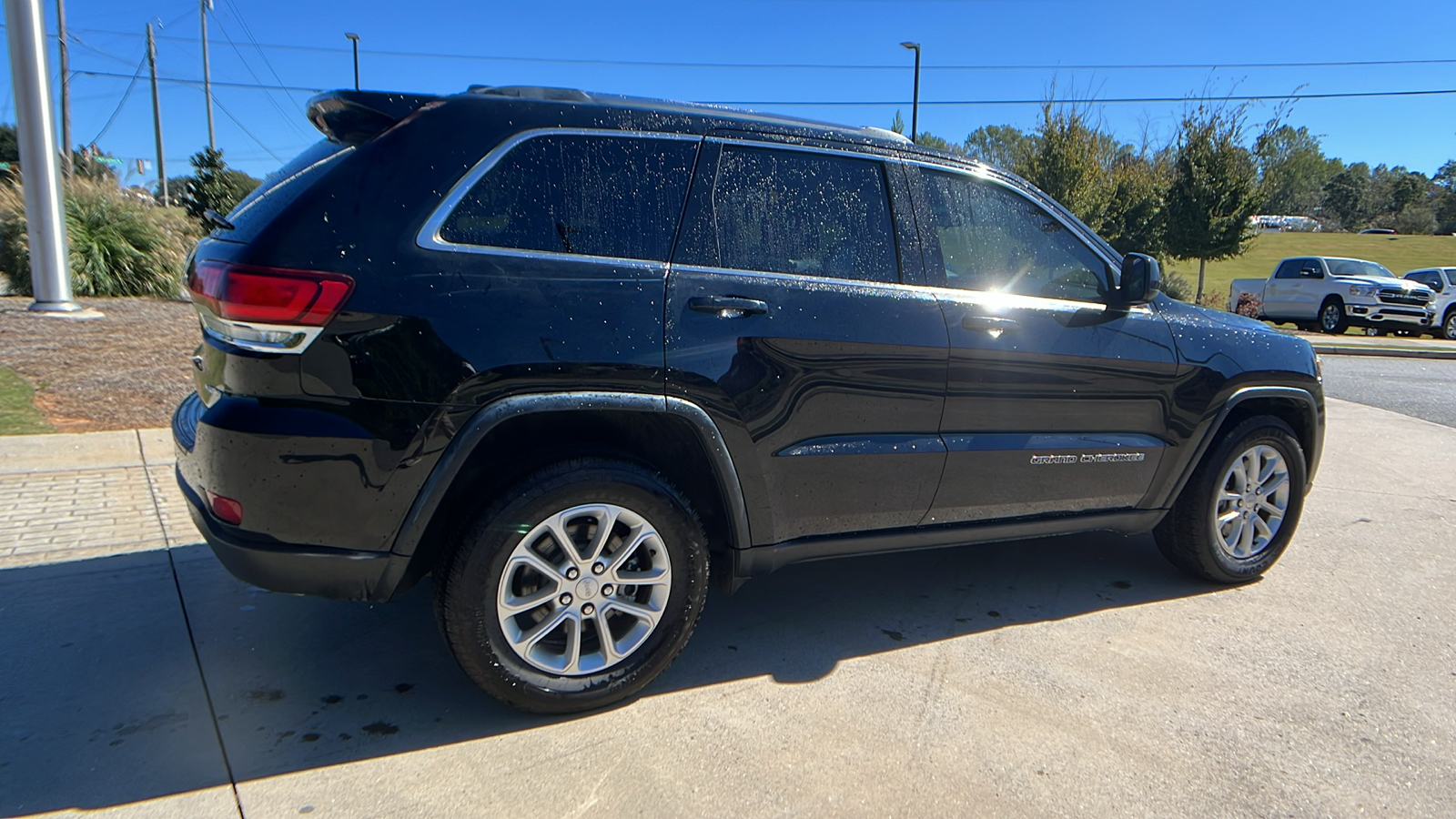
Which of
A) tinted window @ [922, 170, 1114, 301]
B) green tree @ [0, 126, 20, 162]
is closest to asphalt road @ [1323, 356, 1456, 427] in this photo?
tinted window @ [922, 170, 1114, 301]

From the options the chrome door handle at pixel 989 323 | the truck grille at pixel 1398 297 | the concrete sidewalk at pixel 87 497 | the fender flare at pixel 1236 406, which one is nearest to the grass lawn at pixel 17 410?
the concrete sidewalk at pixel 87 497

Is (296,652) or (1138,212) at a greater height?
(1138,212)

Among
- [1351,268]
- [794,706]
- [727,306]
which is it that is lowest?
[794,706]

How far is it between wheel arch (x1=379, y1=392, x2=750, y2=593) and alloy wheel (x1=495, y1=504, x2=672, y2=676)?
0.21 m

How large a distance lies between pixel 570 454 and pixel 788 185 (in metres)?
1.23

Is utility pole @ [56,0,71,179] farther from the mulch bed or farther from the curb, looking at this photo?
the curb

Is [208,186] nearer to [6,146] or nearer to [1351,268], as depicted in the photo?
[1351,268]

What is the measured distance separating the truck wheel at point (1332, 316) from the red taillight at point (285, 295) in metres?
24.4

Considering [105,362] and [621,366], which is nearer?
[621,366]

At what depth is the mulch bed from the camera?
21.6ft

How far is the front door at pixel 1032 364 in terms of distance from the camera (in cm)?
358

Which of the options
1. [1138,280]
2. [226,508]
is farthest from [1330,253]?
[226,508]

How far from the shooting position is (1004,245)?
3.79 m

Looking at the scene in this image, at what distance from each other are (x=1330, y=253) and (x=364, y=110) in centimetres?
6687
